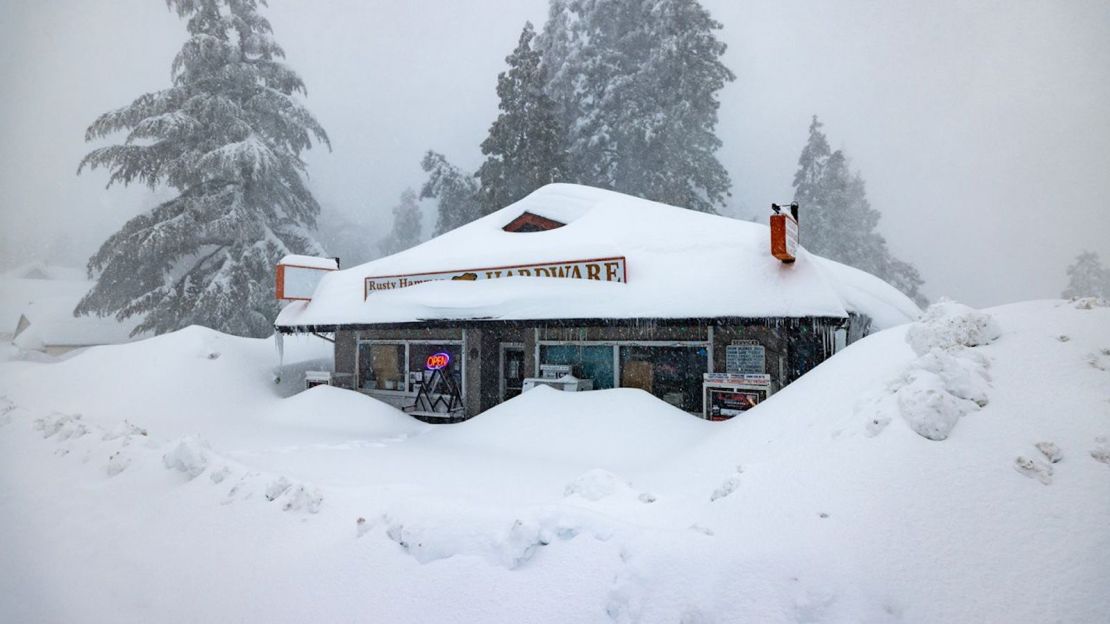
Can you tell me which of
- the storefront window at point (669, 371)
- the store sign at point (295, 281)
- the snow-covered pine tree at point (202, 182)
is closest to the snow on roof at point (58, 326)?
the snow-covered pine tree at point (202, 182)

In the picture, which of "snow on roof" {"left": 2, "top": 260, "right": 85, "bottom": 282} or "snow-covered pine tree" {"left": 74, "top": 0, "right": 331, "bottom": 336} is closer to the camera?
"snow-covered pine tree" {"left": 74, "top": 0, "right": 331, "bottom": 336}

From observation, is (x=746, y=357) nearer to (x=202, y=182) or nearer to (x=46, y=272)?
(x=202, y=182)

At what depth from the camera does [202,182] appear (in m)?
23.9

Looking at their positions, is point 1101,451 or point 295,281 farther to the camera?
point 295,281

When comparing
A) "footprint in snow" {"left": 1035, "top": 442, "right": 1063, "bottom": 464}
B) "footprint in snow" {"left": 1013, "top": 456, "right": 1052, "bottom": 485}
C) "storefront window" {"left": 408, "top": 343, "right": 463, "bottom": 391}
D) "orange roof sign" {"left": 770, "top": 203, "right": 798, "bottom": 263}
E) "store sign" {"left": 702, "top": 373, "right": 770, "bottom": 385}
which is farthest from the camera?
"storefront window" {"left": 408, "top": 343, "right": 463, "bottom": 391}

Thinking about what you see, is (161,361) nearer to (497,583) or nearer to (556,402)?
(556,402)

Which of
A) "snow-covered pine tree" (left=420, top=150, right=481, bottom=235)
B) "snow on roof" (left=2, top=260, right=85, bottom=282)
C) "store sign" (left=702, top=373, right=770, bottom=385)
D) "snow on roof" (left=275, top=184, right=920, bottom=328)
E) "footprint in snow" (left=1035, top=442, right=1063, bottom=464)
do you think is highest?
"snow-covered pine tree" (left=420, top=150, right=481, bottom=235)

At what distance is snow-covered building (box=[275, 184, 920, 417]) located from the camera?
405 inches

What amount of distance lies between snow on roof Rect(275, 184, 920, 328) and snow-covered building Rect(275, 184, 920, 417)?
0.04 metres

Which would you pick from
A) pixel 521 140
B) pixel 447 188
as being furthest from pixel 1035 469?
pixel 447 188

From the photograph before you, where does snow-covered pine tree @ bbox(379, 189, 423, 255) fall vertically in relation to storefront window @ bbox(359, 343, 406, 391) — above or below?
above

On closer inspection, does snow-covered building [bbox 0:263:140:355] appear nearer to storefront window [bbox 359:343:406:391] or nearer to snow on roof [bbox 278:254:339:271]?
snow on roof [bbox 278:254:339:271]

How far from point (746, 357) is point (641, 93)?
23400 mm

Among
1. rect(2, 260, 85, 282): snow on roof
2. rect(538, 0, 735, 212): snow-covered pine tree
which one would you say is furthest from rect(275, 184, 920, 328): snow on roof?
rect(2, 260, 85, 282): snow on roof
